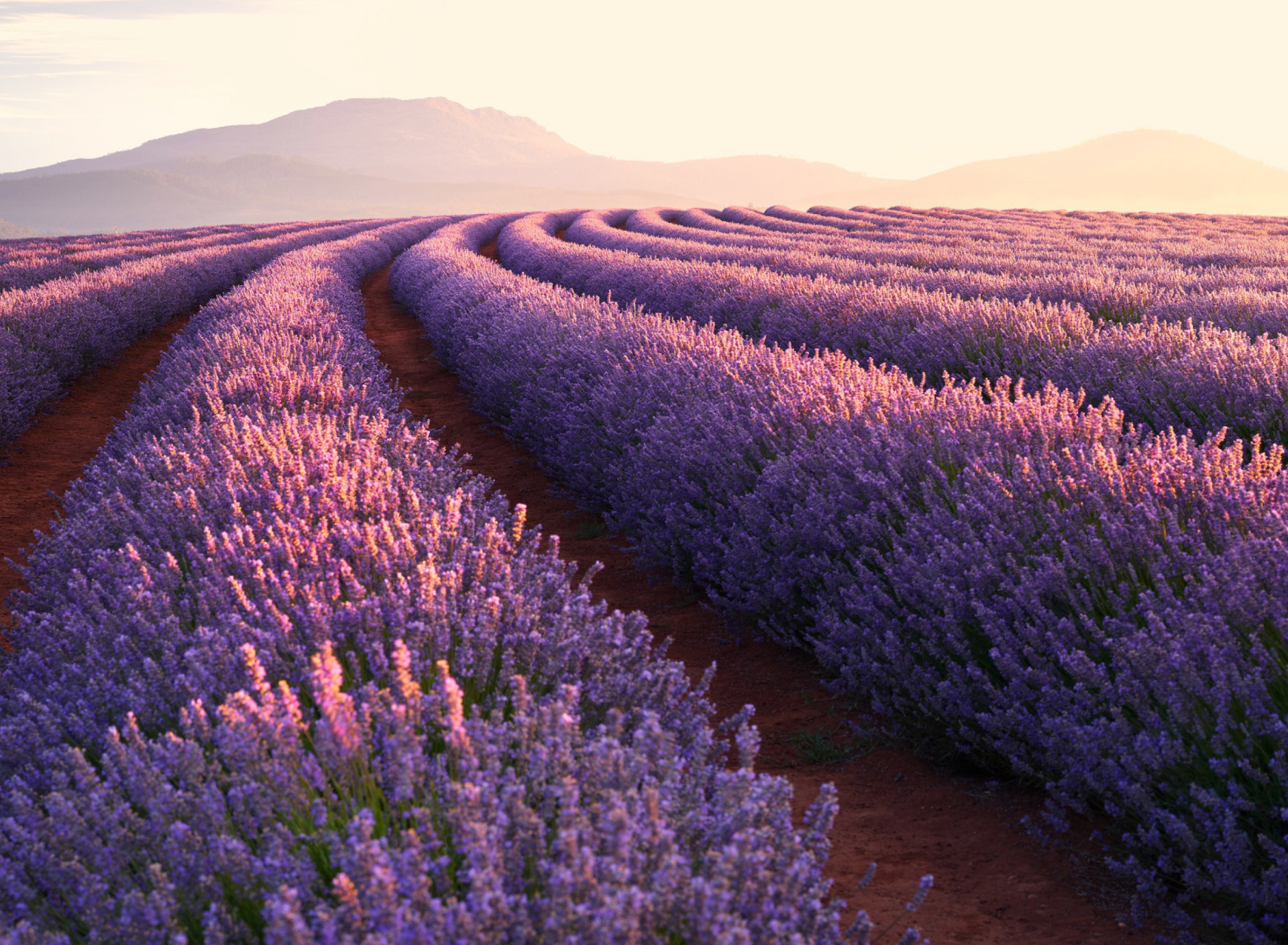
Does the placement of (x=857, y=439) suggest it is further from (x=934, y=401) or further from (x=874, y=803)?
(x=874, y=803)

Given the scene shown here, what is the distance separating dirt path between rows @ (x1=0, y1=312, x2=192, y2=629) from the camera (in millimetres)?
5074

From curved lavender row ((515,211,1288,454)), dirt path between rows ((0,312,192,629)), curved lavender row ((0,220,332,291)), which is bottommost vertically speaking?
dirt path between rows ((0,312,192,629))

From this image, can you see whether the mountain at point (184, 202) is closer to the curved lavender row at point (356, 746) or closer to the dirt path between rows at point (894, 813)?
the dirt path between rows at point (894, 813)

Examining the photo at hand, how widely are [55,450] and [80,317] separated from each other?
316 cm

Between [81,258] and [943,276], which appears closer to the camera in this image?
[943,276]

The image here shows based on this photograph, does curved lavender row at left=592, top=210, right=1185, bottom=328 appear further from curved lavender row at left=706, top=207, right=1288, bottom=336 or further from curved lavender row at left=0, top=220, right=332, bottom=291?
curved lavender row at left=0, top=220, right=332, bottom=291

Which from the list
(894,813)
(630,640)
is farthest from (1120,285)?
(630,640)

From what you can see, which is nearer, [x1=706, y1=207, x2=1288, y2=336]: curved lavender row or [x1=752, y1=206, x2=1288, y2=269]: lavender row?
[x1=706, y1=207, x2=1288, y2=336]: curved lavender row

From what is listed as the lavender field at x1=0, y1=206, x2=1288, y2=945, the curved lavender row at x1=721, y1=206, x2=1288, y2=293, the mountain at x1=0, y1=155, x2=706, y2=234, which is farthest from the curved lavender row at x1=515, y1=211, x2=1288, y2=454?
the mountain at x1=0, y1=155, x2=706, y2=234

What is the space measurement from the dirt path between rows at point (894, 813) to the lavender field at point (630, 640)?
0.11 metres

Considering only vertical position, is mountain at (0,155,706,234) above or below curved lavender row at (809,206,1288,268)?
above

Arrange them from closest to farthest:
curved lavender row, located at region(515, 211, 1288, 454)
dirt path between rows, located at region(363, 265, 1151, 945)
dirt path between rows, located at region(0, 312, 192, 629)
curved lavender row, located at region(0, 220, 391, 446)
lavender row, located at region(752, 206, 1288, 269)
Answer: dirt path between rows, located at region(363, 265, 1151, 945) < curved lavender row, located at region(515, 211, 1288, 454) < dirt path between rows, located at region(0, 312, 192, 629) < curved lavender row, located at region(0, 220, 391, 446) < lavender row, located at region(752, 206, 1288, 269)

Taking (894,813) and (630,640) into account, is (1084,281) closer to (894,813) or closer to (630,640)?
(894,813)

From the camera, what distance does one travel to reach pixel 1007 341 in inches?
216
